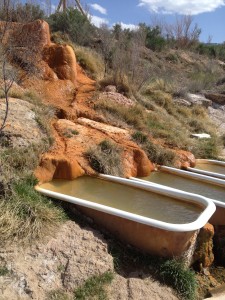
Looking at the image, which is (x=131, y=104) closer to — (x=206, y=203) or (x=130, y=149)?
(x=130, y=149)

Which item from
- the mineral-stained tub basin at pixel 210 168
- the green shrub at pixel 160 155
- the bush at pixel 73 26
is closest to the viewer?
the mineral-stained tub basin at pixel 210 168

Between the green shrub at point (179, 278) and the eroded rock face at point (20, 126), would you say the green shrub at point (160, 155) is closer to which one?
the eroded rock face at point (20, 126)

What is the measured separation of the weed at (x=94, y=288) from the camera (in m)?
3.29

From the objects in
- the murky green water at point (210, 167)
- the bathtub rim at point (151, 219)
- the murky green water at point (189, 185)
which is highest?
the bathtub rim at point (151, 219)

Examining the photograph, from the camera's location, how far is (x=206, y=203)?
425 cm

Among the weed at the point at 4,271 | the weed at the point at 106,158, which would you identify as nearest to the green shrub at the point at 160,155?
the weed at the point at 106,158

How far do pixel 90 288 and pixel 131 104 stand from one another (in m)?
5.26

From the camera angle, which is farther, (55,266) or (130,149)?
(130,149)

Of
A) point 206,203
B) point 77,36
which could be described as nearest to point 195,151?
point 206,203

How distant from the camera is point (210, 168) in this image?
6.53 meters

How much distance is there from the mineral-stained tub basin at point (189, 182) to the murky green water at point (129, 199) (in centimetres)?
→ 43

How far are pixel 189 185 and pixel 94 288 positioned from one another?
260 cm

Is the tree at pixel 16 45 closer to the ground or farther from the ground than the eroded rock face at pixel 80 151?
farther from the ground

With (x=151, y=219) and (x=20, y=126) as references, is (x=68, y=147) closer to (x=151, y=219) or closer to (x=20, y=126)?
(x=20, y=126)
